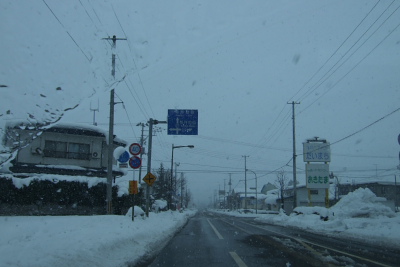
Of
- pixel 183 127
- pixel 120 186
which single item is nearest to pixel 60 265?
pixel 183 127

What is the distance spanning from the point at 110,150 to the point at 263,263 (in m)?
14.2

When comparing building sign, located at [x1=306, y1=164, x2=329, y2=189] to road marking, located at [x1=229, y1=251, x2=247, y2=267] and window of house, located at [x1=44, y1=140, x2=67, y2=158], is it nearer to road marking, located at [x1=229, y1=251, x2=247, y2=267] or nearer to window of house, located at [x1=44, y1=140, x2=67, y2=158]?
window of house, located at [x1=44, y1=140, x2=67, y2=158]

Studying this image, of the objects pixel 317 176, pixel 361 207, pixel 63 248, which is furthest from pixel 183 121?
pixel 317 176

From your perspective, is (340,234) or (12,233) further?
(340,234)

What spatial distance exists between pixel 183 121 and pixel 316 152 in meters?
23.6

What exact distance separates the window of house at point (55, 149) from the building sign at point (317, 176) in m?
24.5

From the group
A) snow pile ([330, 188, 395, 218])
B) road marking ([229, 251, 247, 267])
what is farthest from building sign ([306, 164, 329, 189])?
road marking ([229, 251, 247, 267])

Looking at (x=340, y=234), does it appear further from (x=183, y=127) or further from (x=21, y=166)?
(x=21, y=166)

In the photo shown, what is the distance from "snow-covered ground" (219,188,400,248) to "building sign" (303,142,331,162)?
7.42m

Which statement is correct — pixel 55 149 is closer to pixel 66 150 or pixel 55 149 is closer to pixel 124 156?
pixel 66 150

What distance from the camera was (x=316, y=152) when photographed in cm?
4000

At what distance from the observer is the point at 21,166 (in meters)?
31.2

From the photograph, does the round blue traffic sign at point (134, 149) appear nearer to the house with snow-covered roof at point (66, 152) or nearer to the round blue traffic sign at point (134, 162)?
the round blue traffic sign at point (134, 162)

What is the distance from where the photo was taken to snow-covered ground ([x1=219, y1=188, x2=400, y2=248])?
15680mm
